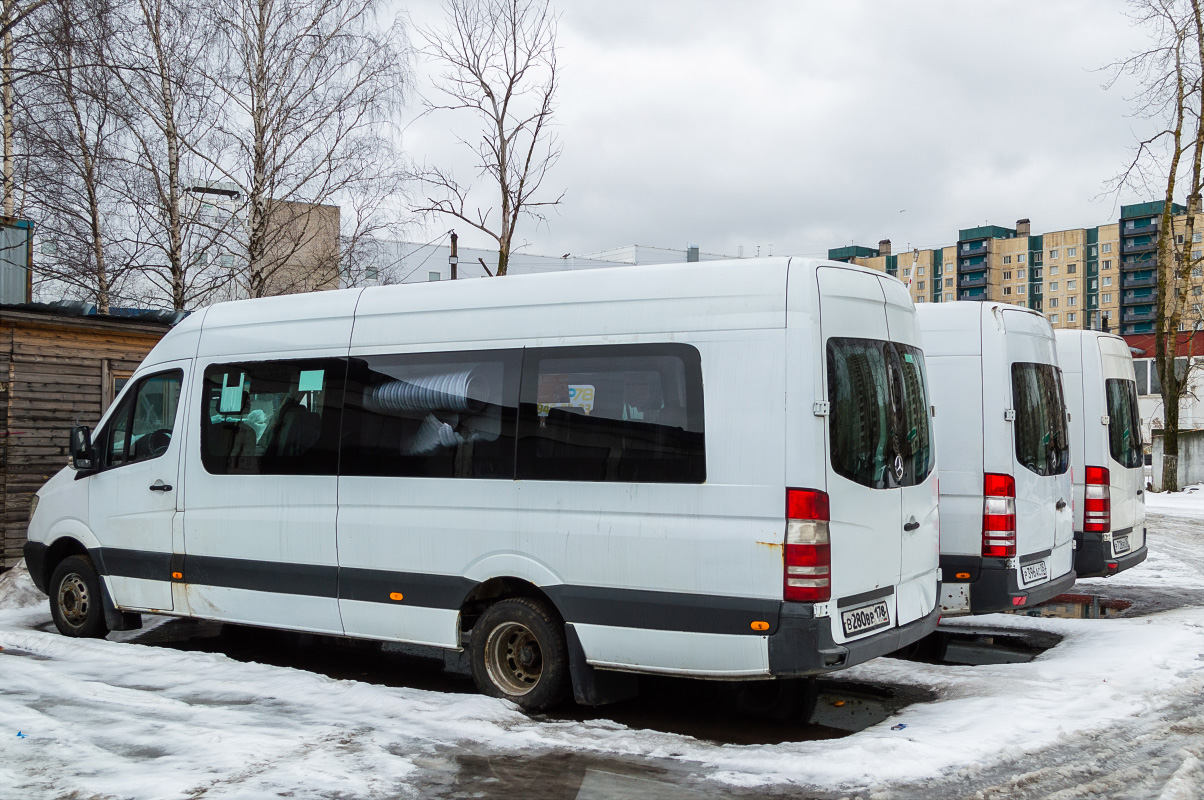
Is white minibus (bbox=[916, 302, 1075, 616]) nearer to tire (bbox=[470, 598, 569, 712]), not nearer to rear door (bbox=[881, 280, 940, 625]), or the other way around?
rear door (bbox=[881, 280, 940, 625])

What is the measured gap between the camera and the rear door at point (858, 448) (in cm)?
560

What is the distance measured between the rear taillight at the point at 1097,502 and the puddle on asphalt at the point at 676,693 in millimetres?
4109

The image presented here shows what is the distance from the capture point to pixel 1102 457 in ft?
33.8

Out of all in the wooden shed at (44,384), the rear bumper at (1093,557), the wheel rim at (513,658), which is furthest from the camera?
the wooden shed at (44,384)

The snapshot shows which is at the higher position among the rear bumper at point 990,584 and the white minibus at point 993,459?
the white minibus at point 993,459

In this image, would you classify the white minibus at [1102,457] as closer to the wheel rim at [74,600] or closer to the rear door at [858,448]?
the rear door at [858,448]

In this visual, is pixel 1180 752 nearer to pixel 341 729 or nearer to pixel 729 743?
pixel 729 743

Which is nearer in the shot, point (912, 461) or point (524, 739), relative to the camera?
point (524, 739)

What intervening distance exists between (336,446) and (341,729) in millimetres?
2058

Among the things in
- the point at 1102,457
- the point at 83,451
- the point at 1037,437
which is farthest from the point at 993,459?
the point at 83,451

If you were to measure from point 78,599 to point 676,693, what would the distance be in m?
4.95

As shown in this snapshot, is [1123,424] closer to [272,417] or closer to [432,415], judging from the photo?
[432,415]

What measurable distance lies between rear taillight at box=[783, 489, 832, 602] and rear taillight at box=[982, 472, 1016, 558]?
114 inches

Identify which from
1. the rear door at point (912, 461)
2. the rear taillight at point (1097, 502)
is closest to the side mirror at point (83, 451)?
the rear door at point (912, 461)
